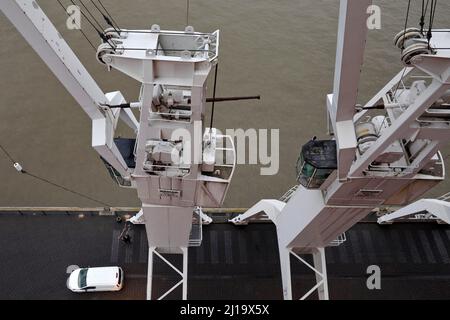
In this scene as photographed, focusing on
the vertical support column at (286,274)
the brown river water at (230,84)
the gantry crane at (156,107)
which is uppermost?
the brown river water at (230,84)

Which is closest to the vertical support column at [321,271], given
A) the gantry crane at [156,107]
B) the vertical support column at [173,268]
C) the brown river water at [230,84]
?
the brown river water at [230,84]

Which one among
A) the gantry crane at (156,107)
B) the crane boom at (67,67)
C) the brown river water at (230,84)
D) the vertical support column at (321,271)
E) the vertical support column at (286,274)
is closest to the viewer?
the crane boom at (67,67)

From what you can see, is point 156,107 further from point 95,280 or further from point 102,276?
point 95,280

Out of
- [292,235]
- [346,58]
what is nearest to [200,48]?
[346,58]

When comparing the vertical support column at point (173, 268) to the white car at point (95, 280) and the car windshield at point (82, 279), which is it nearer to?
the white car at point (95, 280)

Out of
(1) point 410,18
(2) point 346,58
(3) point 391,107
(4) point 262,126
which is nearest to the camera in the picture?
(2) point 346,58

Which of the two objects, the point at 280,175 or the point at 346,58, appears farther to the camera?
the point at 280,175

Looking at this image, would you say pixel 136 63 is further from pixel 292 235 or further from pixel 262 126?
pixel 262 126

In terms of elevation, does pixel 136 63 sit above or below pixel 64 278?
above
